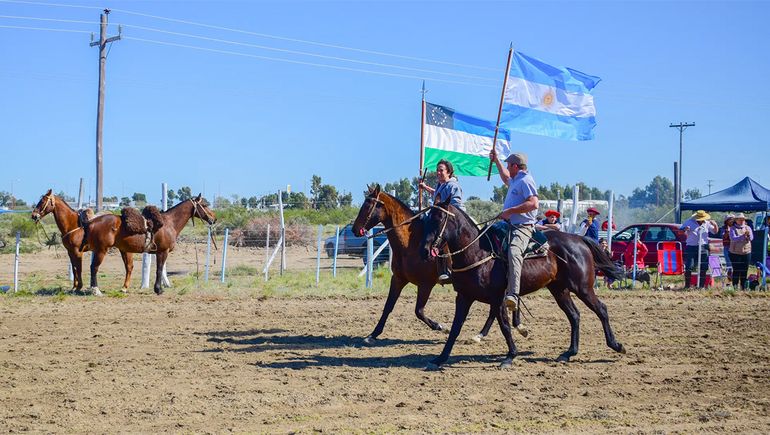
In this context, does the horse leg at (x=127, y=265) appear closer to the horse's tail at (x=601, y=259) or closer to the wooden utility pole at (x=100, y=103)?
the wooden utility pole at (x=100, y=103)

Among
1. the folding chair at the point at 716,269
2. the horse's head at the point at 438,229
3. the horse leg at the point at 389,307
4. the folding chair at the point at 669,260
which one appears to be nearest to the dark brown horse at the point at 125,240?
the horse leg at the point at 389,307

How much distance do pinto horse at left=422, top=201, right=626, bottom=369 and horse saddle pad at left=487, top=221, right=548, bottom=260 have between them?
78mm

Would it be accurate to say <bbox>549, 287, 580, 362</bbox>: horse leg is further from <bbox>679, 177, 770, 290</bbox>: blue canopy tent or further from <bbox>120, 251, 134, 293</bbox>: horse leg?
<bbox>679, 177, 770, 290</bbox>: blue canopy tent

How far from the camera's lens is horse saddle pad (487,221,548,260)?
8.94 m

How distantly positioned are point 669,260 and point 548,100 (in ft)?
24.1

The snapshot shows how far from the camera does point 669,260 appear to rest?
1905 cm

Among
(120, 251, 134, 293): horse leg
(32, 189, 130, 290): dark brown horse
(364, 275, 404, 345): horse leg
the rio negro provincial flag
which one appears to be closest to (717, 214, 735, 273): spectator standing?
the rio negro provincial flag

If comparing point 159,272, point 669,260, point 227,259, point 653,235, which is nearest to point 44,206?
point 159,272

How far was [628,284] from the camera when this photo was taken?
63.3ft

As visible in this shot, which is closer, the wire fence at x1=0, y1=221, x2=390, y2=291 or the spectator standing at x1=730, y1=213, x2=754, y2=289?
the spectator standing at x1=730, y1=213, x2=754, y2=289

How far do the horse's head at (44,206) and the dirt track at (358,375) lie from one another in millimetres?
3760

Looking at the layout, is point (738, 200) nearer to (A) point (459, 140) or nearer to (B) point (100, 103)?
(A) point (459, 140)

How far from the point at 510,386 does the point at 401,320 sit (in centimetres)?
482

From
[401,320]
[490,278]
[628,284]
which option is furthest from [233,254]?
[490,278]
